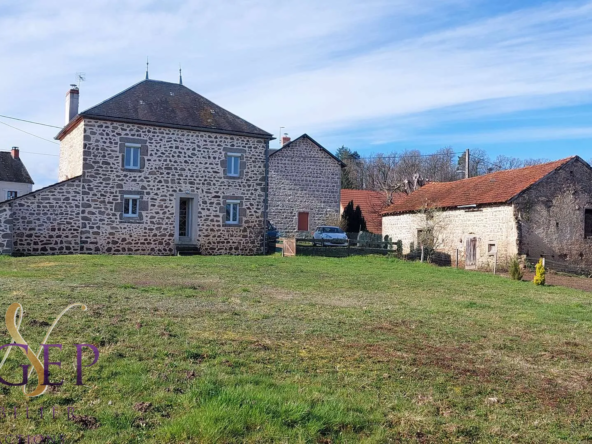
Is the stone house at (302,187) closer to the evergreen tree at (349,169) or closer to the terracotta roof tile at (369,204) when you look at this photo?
the terracotta roof tile at (369,204)

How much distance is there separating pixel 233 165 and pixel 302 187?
9.88 metres

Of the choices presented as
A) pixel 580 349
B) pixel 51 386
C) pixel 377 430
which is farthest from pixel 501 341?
Answer: pixel 51 386

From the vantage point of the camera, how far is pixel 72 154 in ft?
76.1

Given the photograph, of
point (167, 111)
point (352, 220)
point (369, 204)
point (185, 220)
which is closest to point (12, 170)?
point (167, 111)

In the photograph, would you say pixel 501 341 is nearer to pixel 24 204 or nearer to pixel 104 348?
pixel 104 348

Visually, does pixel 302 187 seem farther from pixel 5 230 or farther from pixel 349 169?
pixel 349 169

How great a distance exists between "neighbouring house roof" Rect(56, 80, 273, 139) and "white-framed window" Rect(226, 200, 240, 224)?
10.2 ft

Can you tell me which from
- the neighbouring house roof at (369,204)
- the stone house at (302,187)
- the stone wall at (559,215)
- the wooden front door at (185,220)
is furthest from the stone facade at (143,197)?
the neighbouring house roof at (369,204)

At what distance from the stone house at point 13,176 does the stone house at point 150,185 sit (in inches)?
809

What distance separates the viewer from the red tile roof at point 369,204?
39531mm

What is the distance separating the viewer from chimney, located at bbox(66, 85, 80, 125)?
24.5 metres

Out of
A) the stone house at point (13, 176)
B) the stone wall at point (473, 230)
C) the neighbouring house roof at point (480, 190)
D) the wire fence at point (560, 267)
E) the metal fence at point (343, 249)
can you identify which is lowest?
the wire fence at point (560, 267)

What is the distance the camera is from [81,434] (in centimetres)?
355

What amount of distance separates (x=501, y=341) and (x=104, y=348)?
498 centimetres
